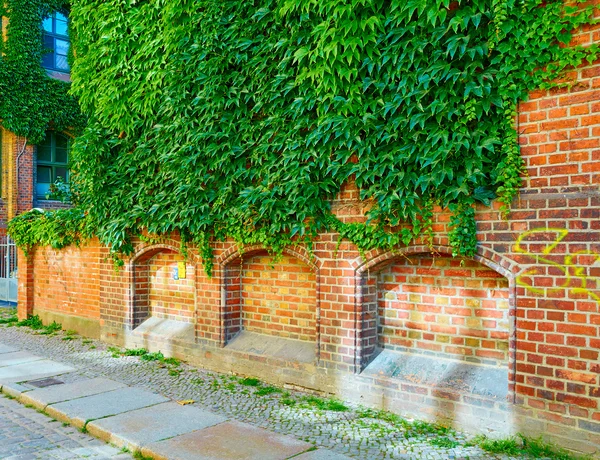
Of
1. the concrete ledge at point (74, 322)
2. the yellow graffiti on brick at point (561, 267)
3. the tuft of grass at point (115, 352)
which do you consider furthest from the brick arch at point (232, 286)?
the concrete ledge at point (74, 322)

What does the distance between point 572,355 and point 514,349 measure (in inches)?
18.8

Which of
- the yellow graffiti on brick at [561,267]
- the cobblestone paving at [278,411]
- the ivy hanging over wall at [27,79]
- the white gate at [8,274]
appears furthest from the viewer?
the ivy hanging over wall at [27,79]

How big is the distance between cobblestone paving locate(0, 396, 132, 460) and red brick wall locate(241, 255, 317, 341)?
266cm

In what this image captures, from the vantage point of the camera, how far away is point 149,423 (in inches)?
207

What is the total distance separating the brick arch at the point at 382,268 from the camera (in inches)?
184

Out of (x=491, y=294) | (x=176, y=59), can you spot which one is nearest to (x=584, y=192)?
(x=491, y=294)

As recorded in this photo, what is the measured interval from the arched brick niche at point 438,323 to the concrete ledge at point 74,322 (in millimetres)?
6026

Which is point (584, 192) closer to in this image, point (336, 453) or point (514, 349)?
point (514, 349)

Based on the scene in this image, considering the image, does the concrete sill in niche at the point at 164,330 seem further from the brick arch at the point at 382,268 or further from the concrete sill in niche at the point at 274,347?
the brick arch at the point at 382,268

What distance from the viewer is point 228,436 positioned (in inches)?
193

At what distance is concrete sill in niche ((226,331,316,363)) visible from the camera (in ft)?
21.3

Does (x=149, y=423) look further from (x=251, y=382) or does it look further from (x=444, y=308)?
(x=444, y=308)

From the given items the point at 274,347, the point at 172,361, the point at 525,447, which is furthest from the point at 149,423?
the point at 525,447

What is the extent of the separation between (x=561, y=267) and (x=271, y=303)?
3773 millimetres
